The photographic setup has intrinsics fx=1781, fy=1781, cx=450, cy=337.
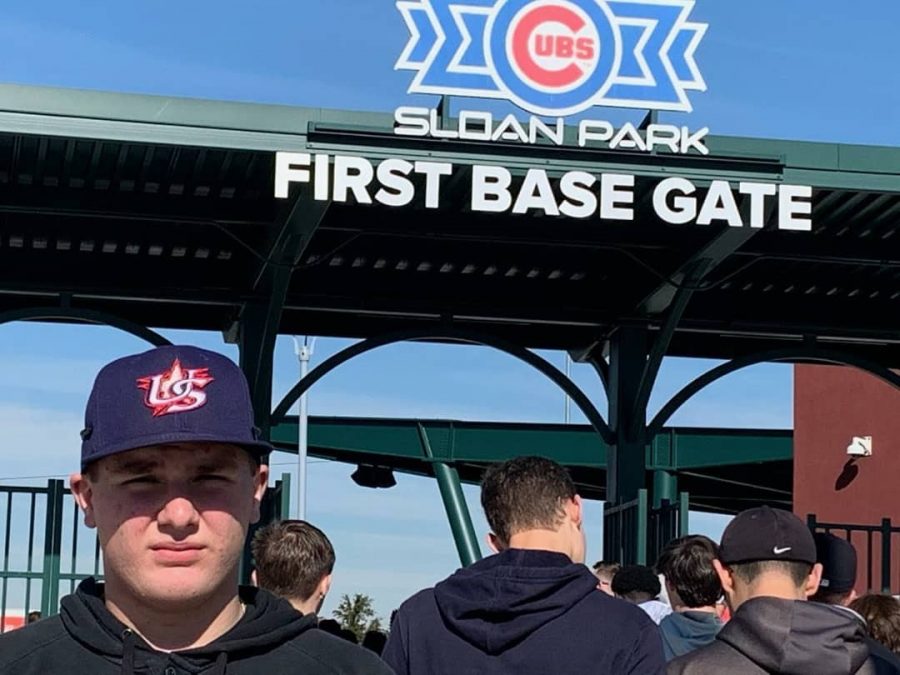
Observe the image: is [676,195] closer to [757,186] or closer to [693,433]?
[757,186]

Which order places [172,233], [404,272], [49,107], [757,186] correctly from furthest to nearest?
1. [404,272]
2. [172,233]
3. [757,186]
4. [49,107]

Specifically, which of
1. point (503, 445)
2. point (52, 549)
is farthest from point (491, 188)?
point (503, 445)

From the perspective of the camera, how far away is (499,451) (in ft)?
70.1

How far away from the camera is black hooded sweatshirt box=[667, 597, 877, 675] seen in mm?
4707

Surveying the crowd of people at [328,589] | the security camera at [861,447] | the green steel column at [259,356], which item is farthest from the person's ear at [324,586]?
the security camera at [861,447]

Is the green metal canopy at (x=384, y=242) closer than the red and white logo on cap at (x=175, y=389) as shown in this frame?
No

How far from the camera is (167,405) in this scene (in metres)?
2.40

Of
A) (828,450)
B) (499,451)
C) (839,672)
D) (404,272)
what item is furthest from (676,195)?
(828,450)

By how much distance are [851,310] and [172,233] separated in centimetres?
616

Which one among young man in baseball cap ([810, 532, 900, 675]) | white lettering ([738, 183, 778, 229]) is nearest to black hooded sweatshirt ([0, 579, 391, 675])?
young man in baseball cap ([810, 532, 900, 675])

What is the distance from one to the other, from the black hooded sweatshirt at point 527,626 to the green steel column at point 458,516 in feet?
39.1

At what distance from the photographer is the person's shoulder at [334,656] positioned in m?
2.48

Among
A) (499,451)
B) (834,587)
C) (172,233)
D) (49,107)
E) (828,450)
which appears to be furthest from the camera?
(828,450)

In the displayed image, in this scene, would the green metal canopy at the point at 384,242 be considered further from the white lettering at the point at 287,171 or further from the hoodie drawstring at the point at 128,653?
the hoodie drawstring at the point at 128,653
